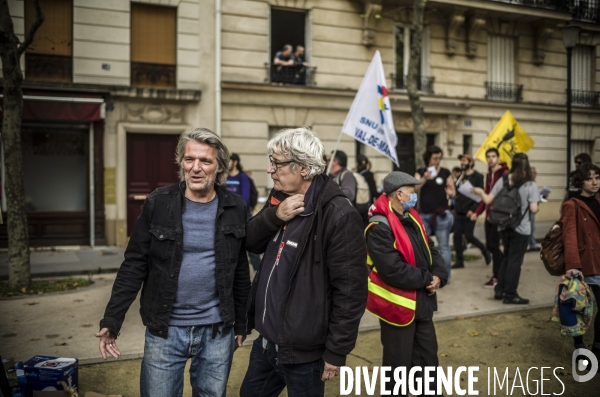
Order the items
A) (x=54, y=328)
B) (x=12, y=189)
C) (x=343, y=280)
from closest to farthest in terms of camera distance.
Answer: (x=343, y=280)
(x=54, y=328)
(x=12, y=189)

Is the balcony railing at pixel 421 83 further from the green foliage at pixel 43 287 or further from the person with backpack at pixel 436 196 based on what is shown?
the green foliage at pixel 43 287

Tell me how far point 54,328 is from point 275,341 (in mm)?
4243

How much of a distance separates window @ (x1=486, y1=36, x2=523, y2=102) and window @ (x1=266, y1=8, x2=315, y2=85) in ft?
22.4

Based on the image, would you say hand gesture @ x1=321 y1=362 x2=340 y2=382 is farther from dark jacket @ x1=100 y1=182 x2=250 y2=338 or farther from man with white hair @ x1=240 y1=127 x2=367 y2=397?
dark jacket @ x1=100 y1=182 x2=250 y2=338

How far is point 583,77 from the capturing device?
21141mm

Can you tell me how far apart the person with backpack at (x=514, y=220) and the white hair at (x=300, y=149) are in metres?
5.11

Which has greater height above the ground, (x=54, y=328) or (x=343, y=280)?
(x=343, y=280)

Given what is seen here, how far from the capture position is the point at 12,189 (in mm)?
8070

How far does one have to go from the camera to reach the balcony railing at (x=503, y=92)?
19125mm

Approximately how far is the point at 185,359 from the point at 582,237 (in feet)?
13.0

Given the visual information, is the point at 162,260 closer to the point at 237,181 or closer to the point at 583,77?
the point at 237,181

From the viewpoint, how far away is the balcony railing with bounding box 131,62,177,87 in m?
14.2

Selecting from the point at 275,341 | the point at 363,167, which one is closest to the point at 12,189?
the point at 363,167

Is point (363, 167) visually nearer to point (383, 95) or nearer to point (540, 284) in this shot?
point (383, 95)
